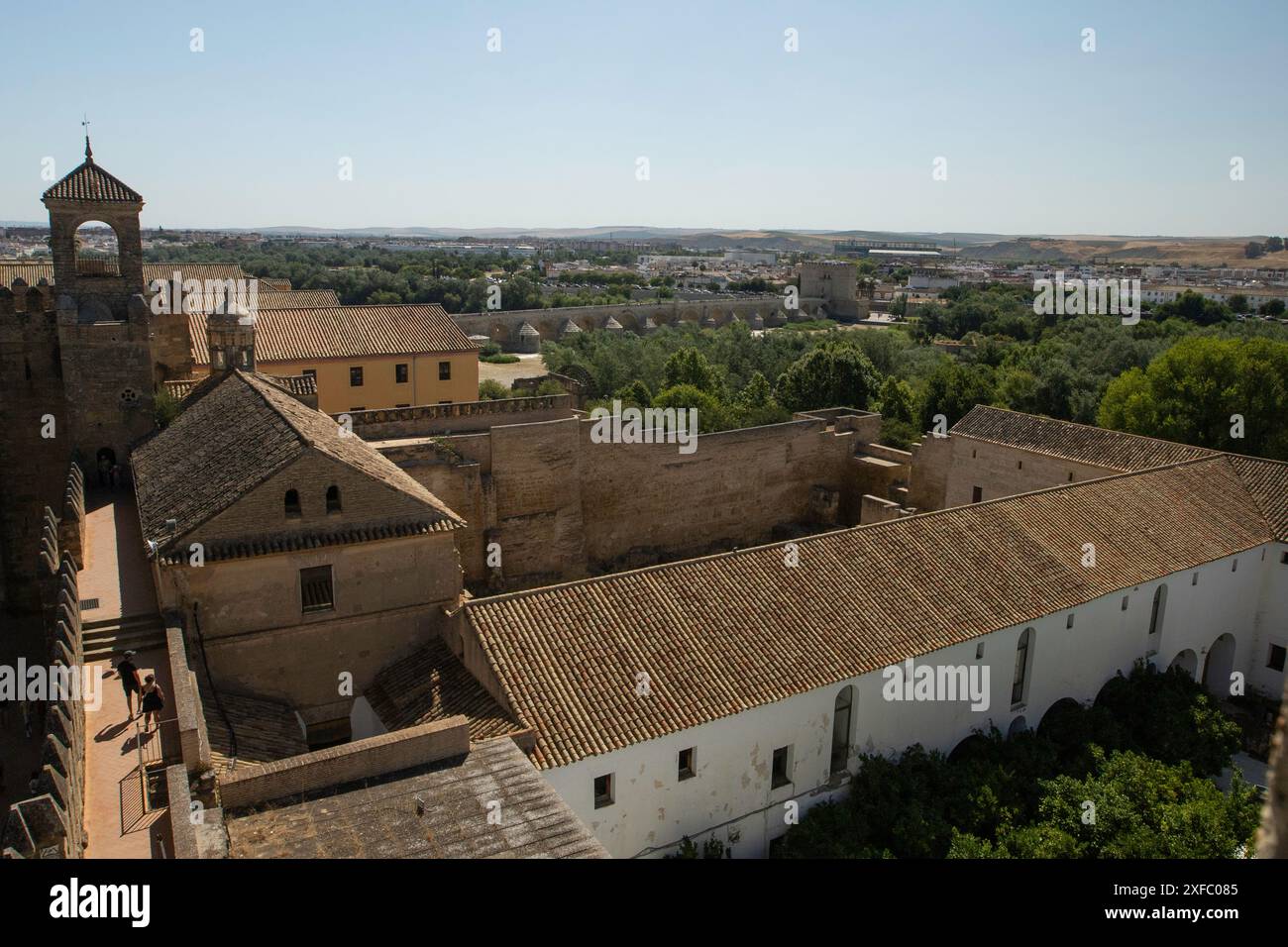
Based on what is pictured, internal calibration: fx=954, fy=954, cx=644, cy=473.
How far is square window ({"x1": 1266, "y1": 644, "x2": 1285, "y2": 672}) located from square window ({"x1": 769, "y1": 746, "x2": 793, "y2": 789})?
1413 cm

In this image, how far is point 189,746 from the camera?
33.2ft

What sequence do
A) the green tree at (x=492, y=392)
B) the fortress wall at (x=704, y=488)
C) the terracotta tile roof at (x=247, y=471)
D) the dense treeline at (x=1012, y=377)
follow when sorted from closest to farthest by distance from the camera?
the terracotta tile roof at (x=247, y=471)
the fortress wall at (x=704, y=488)
the dense treeline at (x=1012, y=377)
the green tree at (x=492, y=392)

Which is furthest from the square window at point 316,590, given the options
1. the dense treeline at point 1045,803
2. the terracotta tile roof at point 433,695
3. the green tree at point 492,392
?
the green tree at point 492,392

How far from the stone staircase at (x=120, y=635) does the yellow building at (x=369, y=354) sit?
15972mm

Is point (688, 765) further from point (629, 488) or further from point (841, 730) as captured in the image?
point (629, 488)

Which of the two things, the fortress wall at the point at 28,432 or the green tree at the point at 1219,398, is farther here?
the green tree at the point at 1219,398

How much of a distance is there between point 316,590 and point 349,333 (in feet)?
61.2

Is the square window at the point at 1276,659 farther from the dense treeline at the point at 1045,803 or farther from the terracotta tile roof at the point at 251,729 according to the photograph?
the terracotta tile roof at the point at 251,729

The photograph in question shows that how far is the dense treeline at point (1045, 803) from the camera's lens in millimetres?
13383

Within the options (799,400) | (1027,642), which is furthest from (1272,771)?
(799,400)

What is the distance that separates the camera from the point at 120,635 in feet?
44.9

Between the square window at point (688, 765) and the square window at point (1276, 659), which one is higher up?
the square window at point (688, 765)

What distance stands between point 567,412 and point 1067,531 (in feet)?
48.5
